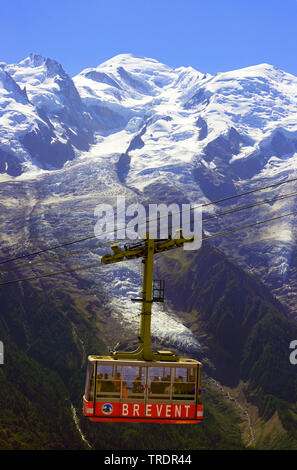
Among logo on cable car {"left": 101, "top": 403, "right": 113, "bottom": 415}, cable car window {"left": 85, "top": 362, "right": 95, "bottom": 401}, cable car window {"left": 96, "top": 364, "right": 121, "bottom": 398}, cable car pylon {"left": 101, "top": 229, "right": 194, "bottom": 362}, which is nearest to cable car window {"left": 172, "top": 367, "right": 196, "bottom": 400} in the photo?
cable car pylon {"left": 101, "top": 229, "right": 194, "bottom": 362}

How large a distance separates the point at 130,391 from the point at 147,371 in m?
2.23

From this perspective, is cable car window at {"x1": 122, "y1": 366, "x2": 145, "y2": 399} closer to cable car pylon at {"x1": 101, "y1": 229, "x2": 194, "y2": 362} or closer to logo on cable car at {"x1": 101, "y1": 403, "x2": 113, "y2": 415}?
logo on cable car at {"x1": 101, "y1": 403, "x2": 113, "y2": 415}

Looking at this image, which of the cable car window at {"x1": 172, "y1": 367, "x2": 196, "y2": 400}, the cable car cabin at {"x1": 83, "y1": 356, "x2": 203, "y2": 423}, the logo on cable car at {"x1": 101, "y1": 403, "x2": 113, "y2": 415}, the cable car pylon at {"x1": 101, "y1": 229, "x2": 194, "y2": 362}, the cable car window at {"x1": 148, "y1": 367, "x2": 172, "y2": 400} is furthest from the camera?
the cable car pylon at {"x1": 101, "y1": 229, "x2": 194, "y2": 362}

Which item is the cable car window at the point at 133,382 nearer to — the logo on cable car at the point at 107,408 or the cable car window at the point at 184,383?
the logo on cable car at the point at 107,408

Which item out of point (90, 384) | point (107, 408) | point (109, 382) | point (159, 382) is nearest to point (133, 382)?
point (109, 382)

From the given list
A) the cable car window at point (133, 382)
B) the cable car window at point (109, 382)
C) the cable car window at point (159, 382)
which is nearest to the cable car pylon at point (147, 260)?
the cable car window at point (159, 382)

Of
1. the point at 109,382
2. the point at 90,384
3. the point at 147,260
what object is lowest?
the point at 90,384

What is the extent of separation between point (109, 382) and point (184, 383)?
658cm

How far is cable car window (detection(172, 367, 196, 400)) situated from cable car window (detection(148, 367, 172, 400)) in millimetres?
551

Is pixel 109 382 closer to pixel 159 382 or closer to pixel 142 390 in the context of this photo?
pixel 142 390

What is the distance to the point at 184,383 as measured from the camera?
198 ft

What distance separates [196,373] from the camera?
60.5 meters

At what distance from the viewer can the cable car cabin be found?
194ft
